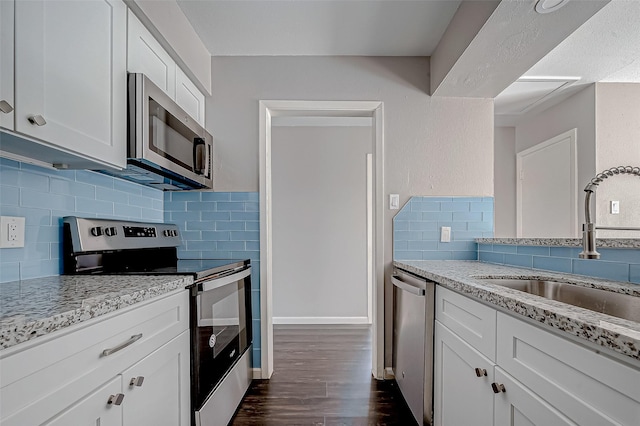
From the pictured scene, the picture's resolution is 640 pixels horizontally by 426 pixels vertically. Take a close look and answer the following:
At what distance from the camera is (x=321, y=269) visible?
3693mm

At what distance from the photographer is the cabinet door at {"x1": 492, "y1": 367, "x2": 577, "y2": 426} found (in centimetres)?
80

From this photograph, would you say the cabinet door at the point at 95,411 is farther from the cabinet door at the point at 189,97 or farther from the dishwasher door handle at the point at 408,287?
the cabinet door at the point at 189,97

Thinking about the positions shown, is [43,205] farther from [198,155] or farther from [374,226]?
[374,226]

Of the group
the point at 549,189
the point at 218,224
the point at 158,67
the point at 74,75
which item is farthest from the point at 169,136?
the point at 549,189

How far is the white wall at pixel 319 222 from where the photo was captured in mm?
3676

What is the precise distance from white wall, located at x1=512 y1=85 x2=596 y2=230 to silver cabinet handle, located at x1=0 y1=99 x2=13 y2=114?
147 inches

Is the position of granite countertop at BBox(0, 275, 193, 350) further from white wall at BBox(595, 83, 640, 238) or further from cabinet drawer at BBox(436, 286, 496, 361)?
white wall at BBox(595, 83, 640, 238)

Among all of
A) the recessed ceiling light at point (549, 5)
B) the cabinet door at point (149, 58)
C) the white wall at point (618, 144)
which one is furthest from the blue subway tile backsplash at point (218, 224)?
the white wall at point (618, 144)

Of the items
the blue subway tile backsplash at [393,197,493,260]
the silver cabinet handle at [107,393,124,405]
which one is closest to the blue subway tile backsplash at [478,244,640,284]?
the blue subway tile backsplash at [393,197,493,260]

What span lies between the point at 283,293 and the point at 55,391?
301cm

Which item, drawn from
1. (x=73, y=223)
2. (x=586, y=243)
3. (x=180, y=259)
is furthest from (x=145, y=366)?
(x=586, y=243)

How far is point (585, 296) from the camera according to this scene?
1271 millimetres

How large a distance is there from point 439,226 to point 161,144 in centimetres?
182

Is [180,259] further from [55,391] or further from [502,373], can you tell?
[502,373]
